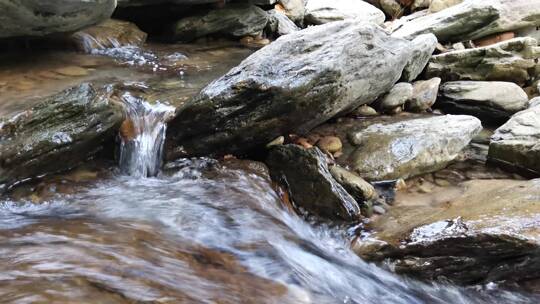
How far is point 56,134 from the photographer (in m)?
4.44

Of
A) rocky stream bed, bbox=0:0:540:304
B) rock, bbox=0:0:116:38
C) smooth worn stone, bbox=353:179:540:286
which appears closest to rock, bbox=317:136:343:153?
rocky stream bed, bbox=0:0:540:304

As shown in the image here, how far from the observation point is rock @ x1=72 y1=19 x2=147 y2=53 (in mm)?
7883

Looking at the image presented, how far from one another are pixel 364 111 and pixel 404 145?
111cm

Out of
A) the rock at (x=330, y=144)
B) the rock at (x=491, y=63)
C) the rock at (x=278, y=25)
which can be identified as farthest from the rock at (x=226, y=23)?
the rock at (x=330, y=144)

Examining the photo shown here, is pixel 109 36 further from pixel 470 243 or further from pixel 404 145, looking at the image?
pixel 470 243

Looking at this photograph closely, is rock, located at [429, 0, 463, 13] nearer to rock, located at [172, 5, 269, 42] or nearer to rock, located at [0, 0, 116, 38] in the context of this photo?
rock, located at [172, 5, 269, 42]

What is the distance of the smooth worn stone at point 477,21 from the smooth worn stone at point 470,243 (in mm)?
5407

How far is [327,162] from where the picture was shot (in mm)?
5102

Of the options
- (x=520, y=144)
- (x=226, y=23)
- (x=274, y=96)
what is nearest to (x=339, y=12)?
(x=226, y=23)

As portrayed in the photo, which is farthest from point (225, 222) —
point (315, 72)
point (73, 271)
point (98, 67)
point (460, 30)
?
point (460, 30)

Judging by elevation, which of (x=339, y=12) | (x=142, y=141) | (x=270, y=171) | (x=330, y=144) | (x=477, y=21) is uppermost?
(x=477, y=21)

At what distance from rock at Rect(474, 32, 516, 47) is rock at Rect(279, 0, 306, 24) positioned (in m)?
5.20

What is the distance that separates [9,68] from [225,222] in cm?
423

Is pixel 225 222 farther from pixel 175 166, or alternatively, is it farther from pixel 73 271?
pixel 73 271
